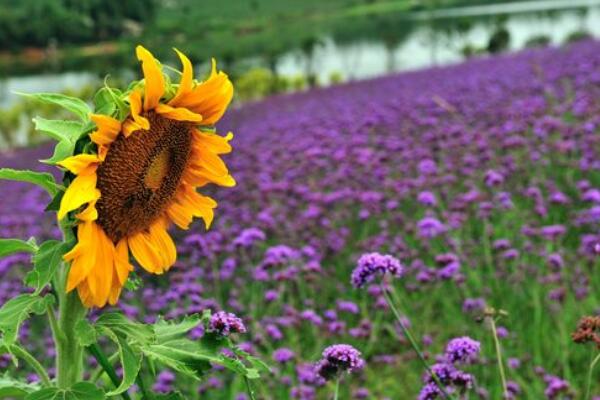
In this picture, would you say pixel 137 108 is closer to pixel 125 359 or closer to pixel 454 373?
pixel 125 359

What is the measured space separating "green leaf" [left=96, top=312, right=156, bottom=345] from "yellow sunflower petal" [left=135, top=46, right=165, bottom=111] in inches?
15.3

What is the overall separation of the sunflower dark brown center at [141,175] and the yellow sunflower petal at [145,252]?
18mm

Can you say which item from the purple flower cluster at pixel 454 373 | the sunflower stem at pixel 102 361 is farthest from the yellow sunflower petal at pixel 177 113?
the purple flower cluster at pixel 454 373

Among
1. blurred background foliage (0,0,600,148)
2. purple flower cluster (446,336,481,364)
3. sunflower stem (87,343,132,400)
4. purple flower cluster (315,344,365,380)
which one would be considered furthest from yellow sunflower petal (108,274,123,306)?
blurred background foliage (0,0,600,148)

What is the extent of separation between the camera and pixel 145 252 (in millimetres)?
1688

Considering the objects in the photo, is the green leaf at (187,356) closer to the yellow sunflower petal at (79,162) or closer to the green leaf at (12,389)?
the green leaf at (12,389)

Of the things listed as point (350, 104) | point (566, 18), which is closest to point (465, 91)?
point (350, 104)

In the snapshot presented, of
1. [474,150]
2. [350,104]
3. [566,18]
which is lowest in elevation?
[566,18]

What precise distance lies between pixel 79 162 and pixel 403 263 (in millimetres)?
3964

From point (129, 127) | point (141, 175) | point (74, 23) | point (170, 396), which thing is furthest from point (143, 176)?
point (74, 23)

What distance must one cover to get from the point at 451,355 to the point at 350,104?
470 inches

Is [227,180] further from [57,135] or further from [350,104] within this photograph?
[350,104]

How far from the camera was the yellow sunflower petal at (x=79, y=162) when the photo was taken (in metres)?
1.41

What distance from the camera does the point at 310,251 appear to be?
15.9 feet
